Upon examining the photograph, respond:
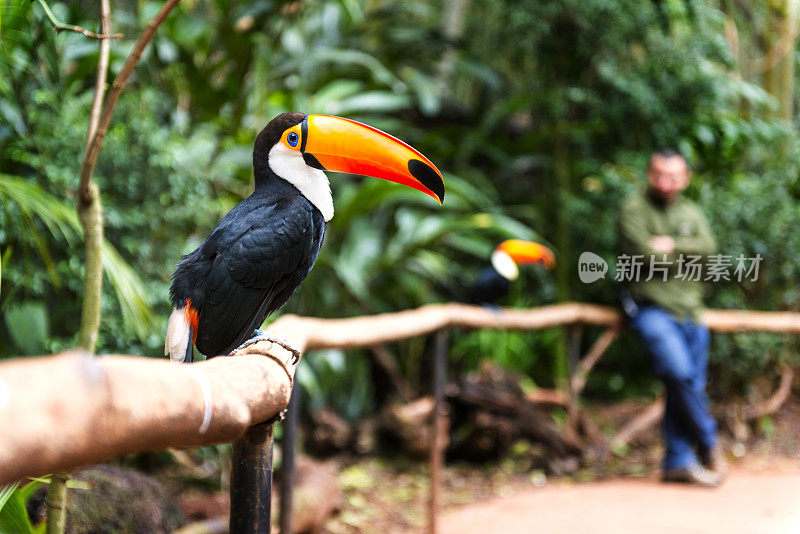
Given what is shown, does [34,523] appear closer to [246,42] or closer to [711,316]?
[246,42]

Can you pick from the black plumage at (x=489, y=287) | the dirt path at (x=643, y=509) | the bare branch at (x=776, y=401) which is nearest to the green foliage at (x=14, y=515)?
the dirt path at (x=643, y=509)

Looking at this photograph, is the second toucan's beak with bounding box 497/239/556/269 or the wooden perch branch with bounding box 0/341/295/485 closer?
the wooden perch branch with bounding box 0/341/295/485

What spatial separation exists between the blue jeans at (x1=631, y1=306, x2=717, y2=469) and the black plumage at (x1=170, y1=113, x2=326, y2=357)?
2.42 metres

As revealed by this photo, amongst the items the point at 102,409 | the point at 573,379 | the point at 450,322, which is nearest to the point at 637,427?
the point at 573,379

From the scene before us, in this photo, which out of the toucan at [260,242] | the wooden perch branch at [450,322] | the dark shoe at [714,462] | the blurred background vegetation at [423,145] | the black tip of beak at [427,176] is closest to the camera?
the black tip of beak at [427,176]

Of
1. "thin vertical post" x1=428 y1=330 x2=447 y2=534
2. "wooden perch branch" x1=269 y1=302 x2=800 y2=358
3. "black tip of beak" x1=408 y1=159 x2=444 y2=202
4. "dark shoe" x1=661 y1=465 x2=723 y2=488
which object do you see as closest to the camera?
"black tip of beak" x1=408 y1=159 x2=444 y2=202

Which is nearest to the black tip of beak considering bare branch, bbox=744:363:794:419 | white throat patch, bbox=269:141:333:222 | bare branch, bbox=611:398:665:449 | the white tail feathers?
white throat patch, bbox=269:141:333:222

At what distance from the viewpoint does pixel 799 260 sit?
12.9ft

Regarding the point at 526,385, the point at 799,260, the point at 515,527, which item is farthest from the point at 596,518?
the point at 799,260

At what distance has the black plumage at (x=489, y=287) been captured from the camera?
371 cm

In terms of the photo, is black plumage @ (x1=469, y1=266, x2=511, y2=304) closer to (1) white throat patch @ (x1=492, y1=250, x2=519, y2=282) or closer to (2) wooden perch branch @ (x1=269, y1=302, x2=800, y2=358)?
(1) white throat patch @ (x1=492, y1=250, x2=519, y2=282)

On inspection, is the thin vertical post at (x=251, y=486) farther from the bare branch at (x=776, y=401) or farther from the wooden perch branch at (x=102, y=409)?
the bare branch at (x=776, y=401)

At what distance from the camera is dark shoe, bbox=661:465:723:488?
3.27m

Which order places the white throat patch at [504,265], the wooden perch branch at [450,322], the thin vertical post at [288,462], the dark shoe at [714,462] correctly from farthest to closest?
the white throat patch at [504,265], the dark shoe at [714,462], the wooden perch branch at [450,322], the thin vertical post at [288,462]
